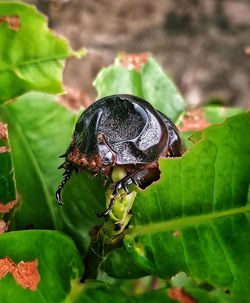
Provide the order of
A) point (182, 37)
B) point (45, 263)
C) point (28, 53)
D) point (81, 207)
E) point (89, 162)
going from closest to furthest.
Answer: point (89, 162) → point (45, 263) → point (81, 207) → point (28, 53) → point (182, 37)

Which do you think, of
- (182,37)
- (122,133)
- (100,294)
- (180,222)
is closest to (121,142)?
(122,133)

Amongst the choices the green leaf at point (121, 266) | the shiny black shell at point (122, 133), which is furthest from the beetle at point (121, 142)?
the green leaf at point (121, 266)

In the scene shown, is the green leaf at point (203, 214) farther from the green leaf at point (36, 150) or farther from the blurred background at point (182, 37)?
the blurred background at point (182, 37)

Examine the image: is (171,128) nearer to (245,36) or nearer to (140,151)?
(140,151)

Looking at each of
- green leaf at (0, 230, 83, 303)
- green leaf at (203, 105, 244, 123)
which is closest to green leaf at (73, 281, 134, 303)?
green leaf at (0, 230, 83, 303)

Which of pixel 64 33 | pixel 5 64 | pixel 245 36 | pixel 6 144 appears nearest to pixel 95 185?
pixel 6 144

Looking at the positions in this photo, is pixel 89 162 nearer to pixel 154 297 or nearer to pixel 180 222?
pixel 180 222

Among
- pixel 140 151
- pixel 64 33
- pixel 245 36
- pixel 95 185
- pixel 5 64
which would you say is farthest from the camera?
pixel 245 36

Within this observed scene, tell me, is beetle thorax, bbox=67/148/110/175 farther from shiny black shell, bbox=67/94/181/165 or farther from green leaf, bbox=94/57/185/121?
green leaf, bbox=94/57/185/121
